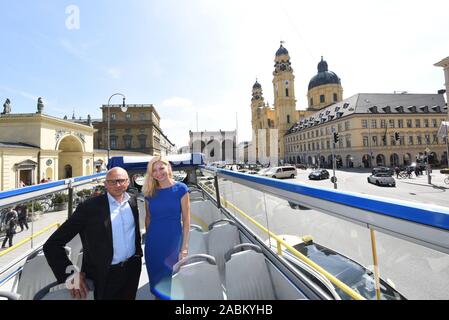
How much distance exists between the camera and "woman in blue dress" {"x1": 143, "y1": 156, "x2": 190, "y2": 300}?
2277 millimetres

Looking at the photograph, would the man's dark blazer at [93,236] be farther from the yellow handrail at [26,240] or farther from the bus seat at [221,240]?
the bus seat at [221,240]

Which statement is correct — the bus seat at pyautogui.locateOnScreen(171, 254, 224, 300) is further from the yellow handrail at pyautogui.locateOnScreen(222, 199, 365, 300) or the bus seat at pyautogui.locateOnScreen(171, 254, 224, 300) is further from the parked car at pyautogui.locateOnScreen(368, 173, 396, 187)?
the parked car at pyautogui.locateOnScreen(368, 173, 396, 187)

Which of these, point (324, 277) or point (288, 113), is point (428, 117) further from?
point (324, 277)

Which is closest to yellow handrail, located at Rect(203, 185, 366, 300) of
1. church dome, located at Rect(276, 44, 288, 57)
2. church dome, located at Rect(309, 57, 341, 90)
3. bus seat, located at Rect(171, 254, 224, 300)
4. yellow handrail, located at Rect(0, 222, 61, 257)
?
bus seat, located at Rect(171, 254, 224, 300)

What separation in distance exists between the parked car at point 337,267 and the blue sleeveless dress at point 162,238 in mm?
1432

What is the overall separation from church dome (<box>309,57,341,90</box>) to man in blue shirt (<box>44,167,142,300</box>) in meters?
94.8

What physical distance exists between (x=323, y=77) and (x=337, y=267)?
310 feet

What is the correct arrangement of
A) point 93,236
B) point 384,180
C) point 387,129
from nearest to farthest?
point 93,236 → point 384,180 → point 387,129

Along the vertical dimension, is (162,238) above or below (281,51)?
below

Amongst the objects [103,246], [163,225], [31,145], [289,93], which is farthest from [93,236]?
[289,93]

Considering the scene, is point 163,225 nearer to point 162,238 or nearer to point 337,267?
point 162,238

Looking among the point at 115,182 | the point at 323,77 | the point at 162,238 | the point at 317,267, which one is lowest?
the point at 317,267

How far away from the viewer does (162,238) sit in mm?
2320

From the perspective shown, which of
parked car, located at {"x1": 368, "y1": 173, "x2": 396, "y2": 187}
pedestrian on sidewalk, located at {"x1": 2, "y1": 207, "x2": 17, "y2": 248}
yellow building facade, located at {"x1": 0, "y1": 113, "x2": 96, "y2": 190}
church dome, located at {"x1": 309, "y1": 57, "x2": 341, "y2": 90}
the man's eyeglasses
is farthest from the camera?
church dome, located at {"x1": 309, "y1": 57, "x2": 341, "y2": 90}
